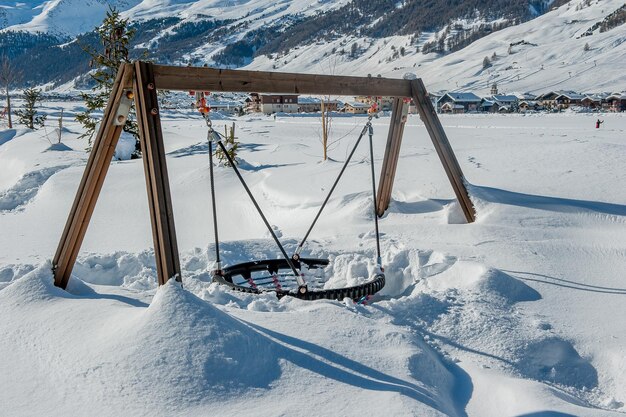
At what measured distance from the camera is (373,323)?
131 inches

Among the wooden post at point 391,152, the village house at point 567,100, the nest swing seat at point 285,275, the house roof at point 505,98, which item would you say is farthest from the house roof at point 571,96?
the nest swing seat at point 285,275

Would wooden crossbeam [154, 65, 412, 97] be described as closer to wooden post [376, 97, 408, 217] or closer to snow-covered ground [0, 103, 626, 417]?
wooden post [376, 97, 408, 217]

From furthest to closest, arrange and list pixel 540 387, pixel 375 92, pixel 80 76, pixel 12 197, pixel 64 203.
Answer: pixel 80 76 < pixel 12 197 < pixel 64 203 < pixel 375 92 < pixel 540 387

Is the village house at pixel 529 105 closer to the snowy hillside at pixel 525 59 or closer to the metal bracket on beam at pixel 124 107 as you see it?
the snowy hillside at pixel 525 59

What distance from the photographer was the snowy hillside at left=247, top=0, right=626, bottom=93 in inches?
3816

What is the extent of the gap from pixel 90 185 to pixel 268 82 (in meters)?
1.70

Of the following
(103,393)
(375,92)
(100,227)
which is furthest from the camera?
(100,227)

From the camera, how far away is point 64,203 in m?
10.3

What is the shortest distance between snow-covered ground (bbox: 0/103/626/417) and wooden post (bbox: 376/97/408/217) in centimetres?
20

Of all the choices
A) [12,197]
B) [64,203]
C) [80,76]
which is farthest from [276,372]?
[80,76]

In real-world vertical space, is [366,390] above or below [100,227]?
above

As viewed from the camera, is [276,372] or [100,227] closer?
[276,372]

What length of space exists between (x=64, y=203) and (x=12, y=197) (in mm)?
1899

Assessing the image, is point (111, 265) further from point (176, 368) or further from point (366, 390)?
point (366, 390)
